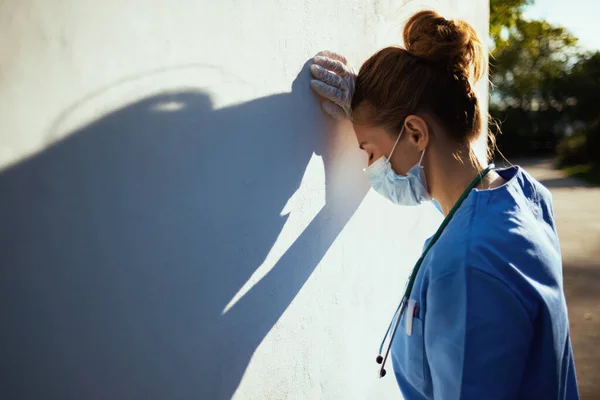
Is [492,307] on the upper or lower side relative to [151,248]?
lower

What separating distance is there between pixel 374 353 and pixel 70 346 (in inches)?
52.9

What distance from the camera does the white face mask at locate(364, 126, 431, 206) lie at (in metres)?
1.70

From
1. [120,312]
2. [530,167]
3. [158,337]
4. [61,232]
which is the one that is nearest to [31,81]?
[61,232]

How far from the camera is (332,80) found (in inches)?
69.4

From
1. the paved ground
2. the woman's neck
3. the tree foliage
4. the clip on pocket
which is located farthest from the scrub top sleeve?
the tree foliage

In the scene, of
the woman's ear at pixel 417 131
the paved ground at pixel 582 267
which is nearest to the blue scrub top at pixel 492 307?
the woman's ear at pixel 417 131

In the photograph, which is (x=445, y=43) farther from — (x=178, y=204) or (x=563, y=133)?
(x=563, y=133)

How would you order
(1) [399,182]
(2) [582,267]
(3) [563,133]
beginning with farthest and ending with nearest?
(3) [563,133]
(2) [582,267]
(1) [399,182]

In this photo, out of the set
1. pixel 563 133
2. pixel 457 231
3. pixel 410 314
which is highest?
pixel 457 231

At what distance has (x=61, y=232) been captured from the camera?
108 cm

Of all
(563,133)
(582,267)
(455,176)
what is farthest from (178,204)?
(563,133)

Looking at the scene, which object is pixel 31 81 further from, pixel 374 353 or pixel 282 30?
pixel 374 353

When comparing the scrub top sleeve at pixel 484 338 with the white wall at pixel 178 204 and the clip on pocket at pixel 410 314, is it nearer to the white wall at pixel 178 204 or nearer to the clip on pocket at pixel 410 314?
the clip on pocket at pixel 410 314

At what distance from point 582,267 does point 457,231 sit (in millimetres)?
6782
